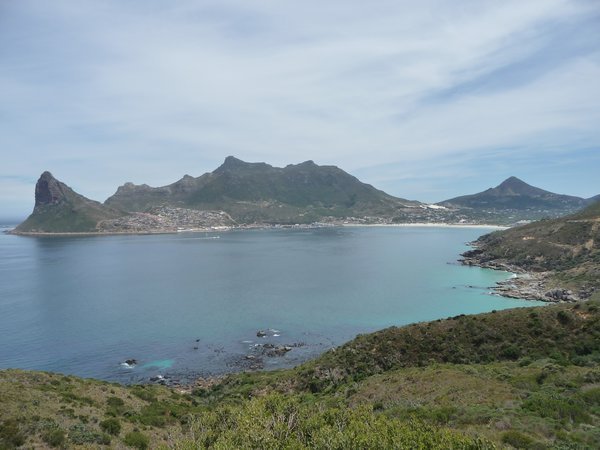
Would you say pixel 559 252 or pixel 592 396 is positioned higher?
pixel 559 252

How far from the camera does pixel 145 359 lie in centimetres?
5925

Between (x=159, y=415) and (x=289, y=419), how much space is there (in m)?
14.4

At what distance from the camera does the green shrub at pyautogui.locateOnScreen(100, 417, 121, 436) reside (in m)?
24.3

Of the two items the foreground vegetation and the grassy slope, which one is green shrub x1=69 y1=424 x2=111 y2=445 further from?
the grassy slope

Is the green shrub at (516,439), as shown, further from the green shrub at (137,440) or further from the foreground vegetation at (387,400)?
the green shrub at (137,440)

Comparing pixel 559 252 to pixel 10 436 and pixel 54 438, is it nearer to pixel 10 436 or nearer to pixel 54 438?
pixel 54 438

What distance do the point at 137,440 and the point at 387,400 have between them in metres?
17.8

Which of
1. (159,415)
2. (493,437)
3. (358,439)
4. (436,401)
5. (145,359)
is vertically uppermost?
(358,439)

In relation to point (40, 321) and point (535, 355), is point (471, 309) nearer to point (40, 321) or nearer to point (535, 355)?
point (535, 355)

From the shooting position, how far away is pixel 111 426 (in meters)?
24.7

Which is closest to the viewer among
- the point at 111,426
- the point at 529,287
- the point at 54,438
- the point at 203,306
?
the point at 54,438

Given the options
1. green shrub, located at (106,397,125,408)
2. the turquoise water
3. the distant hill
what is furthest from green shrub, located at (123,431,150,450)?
the distant hill

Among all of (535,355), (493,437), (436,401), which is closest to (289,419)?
(493,437)

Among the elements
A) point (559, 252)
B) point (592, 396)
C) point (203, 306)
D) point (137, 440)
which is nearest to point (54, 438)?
point (137, 440)
